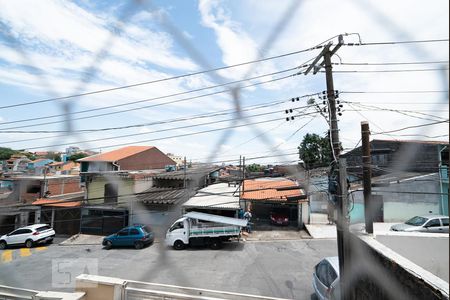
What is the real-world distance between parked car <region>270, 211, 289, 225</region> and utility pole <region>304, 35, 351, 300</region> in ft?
20.5

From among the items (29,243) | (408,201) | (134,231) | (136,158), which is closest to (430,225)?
(408,201)

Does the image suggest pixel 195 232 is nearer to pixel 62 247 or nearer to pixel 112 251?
pixel 112 251

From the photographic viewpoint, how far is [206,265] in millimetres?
5688

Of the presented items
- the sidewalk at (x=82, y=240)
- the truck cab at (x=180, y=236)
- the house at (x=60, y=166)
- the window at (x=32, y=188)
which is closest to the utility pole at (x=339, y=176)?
the house at (x=60, y=166)

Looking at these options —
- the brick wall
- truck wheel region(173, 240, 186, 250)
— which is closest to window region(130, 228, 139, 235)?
truck wheel region(173, 240, 186, 250)

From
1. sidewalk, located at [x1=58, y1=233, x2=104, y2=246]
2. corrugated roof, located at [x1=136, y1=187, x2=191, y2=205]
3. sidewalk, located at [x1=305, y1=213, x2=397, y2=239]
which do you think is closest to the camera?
corrugated roof, located at [x1=136, y1=187, x2=191, y2=205]

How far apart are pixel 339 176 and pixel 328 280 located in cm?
115

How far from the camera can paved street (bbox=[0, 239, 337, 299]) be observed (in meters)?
4.46

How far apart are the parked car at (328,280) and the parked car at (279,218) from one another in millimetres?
5674

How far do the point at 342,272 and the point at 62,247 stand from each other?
7.58 m

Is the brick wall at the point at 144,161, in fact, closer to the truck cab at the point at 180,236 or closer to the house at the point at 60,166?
the truck cab at the point at 180,236

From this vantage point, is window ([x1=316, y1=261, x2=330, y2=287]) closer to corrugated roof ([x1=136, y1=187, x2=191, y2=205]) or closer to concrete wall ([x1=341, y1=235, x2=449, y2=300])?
concrete wall ([x1=341, y1=235, x2=449, y2=300])

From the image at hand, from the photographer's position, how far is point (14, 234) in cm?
783

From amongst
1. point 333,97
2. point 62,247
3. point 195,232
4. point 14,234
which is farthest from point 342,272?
point 14,234
